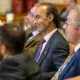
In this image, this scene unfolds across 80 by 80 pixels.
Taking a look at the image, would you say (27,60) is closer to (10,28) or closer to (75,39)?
(10,28)

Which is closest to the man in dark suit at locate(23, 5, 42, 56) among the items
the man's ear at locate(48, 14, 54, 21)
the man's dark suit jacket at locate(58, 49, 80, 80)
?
the man's ear at locate(48, 14, 54, 21)

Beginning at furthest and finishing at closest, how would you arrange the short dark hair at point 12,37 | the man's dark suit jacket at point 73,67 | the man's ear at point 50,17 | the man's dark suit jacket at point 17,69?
the man's ear at point 50,17
the man's dark suit jacket at point 73,67
the short dark hair at point 12,37
the man's dark suit jacket at point 17,69

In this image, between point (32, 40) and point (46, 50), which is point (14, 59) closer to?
point (46, 50)

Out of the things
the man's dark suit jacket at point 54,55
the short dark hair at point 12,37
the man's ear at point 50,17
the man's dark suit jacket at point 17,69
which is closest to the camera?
the man's dark suit jacket at point 17,69

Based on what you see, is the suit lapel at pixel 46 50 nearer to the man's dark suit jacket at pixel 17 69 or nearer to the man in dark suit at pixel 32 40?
the man in dark suit at pixel 32 40

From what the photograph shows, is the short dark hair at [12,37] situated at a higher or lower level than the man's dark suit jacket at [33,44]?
higher

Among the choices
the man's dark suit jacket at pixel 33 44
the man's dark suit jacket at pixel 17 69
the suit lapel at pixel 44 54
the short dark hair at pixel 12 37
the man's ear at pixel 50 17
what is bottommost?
the man's dark suit jacket at pixel 33 44

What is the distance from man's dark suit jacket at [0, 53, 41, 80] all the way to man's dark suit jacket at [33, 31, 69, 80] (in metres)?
0.57

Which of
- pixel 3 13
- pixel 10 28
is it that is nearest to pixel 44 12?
pixel 10 28

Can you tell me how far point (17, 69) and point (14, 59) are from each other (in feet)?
0.21

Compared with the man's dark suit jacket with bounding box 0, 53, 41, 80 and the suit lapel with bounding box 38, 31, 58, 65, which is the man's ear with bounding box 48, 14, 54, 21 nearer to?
the suit lapel with bounding box 38, 31, 58, 65

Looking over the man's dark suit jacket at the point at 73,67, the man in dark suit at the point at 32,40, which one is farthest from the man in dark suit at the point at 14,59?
the man in dark suit at the point at 32,40

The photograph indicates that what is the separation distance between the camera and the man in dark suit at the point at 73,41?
205 cm

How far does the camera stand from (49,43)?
8.34ft
